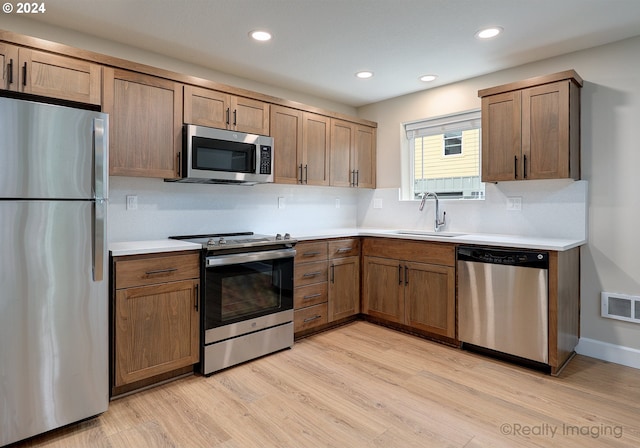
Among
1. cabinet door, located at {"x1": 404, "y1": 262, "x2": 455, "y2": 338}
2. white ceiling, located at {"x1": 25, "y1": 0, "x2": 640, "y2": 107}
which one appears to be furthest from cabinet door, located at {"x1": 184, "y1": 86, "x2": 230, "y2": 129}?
cabinet door, located at {"x1": 404, "y1": 262, "x2": 455, "y2": 338}

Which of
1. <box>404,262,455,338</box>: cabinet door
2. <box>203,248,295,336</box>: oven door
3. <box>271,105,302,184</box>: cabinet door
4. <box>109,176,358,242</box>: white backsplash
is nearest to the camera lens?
<box>203,248,295,336</box>: oven door

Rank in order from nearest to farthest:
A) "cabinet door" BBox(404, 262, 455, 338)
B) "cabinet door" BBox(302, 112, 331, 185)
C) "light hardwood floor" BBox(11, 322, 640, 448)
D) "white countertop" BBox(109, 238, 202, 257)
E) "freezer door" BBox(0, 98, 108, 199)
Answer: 1. "freezer door" BBox(0, 98, 108, 199)
2. "light hardwood floor" BBox(11, 322, 640, 448)
3. "white countertop" BBox(109, 238, 202, 257)
4. "cabinet door" BBox(404, 262, 455, 338)
5. "cabinet door" BBox(302, 112, 331, 185)

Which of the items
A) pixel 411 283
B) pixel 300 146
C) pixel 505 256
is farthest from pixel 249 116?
pixel 505 256

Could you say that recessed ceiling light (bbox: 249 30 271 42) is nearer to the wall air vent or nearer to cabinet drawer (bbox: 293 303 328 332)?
cabinet drawer (bbox: 293 303 328 332)

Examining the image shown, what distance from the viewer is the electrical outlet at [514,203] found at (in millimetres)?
3332

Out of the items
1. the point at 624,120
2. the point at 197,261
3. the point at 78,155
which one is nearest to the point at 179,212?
the point at 197,261

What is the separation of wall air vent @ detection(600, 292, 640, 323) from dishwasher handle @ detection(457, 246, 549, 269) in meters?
0.75

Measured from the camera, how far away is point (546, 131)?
114 inches

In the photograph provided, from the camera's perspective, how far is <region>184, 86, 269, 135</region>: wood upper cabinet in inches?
113

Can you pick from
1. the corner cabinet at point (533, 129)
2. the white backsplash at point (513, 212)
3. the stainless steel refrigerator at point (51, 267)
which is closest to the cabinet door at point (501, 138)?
the corner cabinet at point (533, 129)

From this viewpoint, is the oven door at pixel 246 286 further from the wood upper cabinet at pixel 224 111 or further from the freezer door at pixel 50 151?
the wood upper cabinet at pixel 224 111

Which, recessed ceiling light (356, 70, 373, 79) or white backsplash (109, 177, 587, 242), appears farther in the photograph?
recessed ceiling light (356, 70, 373, 79)

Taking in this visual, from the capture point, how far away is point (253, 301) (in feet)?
9.48

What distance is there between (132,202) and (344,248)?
6.21 ft
